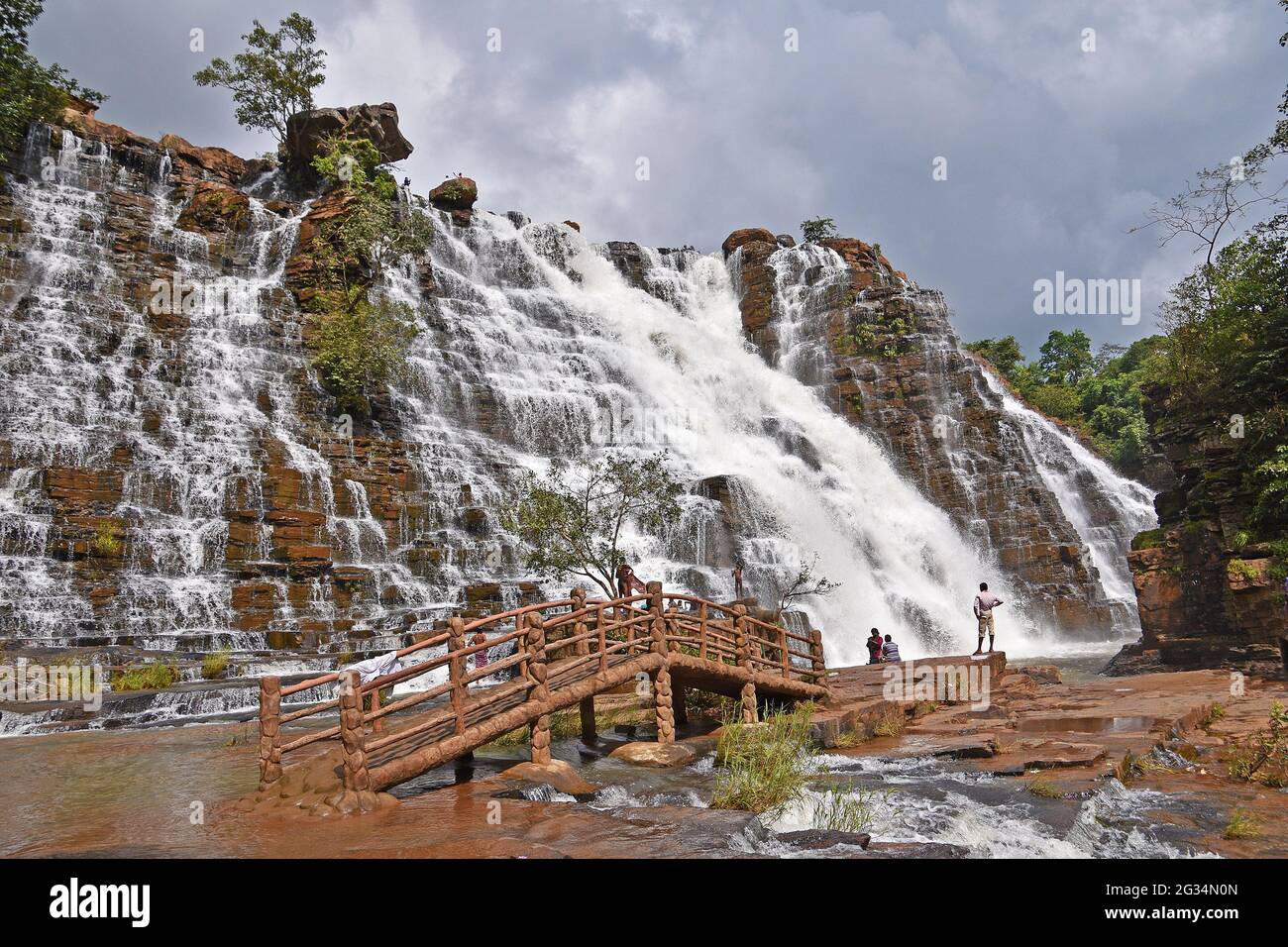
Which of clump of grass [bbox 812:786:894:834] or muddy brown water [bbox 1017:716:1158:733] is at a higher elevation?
clump of grass [bbox 812:786:894:834]

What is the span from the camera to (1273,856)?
21.7 feet

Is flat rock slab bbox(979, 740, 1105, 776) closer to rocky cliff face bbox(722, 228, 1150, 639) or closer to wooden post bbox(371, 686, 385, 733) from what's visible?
wooden post bbox(371, 686, 385, 733)

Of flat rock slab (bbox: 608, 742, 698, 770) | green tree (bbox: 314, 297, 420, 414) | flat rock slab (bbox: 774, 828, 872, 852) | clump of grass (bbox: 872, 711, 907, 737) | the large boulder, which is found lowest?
clump of grass (bbox: 872, 711, 907, 737)

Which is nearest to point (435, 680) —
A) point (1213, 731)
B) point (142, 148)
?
point (1213, 731)

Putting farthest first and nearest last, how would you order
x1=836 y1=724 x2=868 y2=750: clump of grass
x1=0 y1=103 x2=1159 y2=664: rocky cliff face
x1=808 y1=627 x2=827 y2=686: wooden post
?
1. x1=0 y1=103 x2=1159 y2=664: rocky cliff face
2. x1=808 y1=627 x2=827 y2=686: wooden post
3. x1=836 y1=724 x2=868 y2=750: clump of grass

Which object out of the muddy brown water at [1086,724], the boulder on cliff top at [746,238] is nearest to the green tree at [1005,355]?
the boulder on cliff top at [746,238]

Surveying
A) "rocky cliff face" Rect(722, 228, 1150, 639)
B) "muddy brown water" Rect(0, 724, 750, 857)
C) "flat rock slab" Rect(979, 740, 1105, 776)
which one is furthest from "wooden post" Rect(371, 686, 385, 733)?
"rocky cliff face" Rect(722, 228, 1150, 639)

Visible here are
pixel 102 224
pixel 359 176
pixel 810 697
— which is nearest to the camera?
pixel 810 697

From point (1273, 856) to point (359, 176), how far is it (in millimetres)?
38703

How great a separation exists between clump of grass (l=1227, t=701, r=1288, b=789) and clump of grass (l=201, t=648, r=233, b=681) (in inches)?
677

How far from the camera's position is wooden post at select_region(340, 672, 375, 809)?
8.14m

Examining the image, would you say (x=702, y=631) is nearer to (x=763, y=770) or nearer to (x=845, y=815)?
(x=763, y=770)
